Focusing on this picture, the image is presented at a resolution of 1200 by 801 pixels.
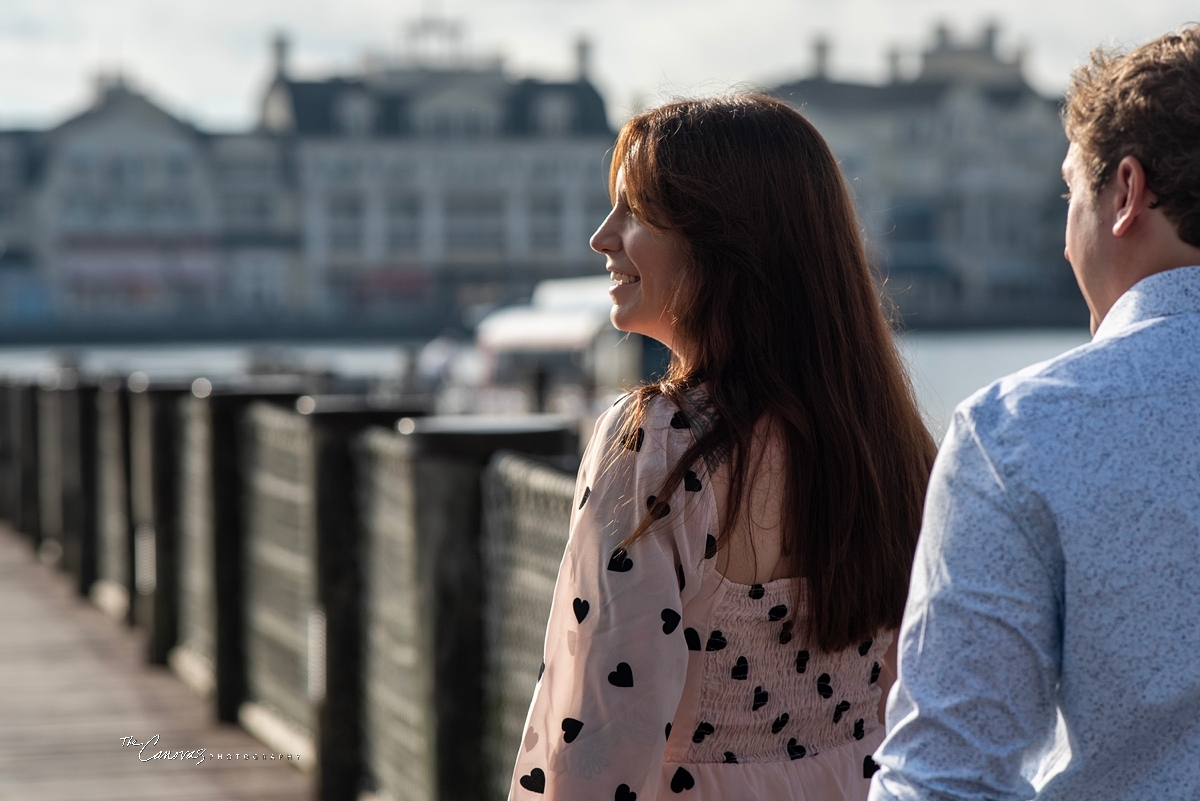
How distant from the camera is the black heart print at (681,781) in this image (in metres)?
1.65

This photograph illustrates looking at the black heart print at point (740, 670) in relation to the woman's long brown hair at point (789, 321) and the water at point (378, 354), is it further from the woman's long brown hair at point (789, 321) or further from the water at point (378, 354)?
the water at point (378, 354)

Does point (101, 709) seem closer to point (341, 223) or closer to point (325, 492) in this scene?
point (325, 492)

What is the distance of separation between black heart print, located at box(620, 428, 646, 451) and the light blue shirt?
0.43 m

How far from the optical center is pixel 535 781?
163 centimetres

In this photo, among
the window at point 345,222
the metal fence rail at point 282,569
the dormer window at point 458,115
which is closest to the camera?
the metal fence rail at point 282,569

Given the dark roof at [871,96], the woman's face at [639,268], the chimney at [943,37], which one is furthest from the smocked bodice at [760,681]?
the chimney at [943,37]

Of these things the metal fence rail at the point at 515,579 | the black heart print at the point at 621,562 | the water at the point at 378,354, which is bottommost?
the water at the point at 378,354

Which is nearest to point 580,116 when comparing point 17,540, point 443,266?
point 443,266

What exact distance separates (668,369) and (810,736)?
41cm

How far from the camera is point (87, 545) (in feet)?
24.9

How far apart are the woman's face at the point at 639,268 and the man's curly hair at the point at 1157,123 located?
0.52m

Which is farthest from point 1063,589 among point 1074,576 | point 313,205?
point 313,205

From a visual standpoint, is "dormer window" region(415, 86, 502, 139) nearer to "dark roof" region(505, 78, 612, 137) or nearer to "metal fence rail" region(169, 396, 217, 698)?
"dark roof" region(505, 78, 612, 137)

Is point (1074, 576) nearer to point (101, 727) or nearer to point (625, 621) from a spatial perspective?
point (625, 621)
